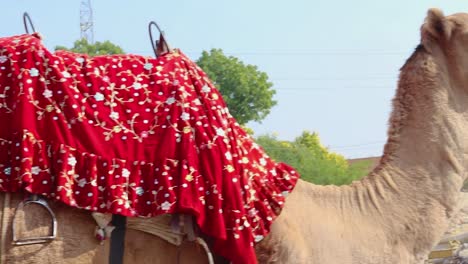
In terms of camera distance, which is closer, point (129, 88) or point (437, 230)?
point (129, 88)

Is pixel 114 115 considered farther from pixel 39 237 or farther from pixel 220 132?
pixel 39 237

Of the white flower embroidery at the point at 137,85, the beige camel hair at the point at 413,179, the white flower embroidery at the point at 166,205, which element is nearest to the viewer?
the white flower embroidery at the point at 166,205

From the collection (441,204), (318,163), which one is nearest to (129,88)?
(441,204)

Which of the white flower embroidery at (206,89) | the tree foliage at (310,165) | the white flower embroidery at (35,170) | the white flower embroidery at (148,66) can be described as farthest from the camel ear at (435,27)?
the tree foliage at (310,165)

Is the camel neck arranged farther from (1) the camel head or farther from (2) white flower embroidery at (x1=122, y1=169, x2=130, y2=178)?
(2) white flower embroidery at (x1=122, y1=169, x2=130, y2=178)

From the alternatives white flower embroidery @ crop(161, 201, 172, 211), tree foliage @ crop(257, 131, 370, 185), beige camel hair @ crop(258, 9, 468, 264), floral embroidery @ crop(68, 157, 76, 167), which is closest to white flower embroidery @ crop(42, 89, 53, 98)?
floral embroidery @ crop(68, 157, 76, 167)

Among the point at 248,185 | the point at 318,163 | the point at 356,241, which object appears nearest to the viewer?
the point at 248,185

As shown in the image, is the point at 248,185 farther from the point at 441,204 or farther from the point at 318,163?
the point at 318,163

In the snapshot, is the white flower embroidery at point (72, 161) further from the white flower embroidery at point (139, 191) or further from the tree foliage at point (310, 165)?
the tree foliage at point (310, 165)

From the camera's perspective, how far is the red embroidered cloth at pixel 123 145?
3.24 meters

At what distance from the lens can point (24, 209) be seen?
126 inches

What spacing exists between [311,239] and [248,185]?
500 millimetres

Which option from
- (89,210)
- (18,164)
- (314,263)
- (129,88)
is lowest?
(314,263)

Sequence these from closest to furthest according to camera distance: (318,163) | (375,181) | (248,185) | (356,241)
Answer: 1. (248,185)
2. (356,241)
3. (375,181)
4. (318,163)
